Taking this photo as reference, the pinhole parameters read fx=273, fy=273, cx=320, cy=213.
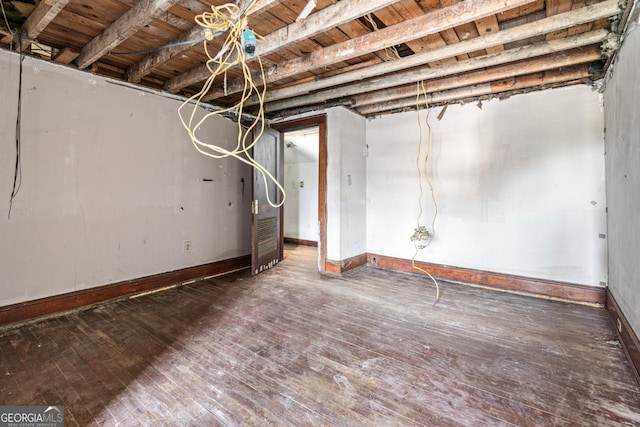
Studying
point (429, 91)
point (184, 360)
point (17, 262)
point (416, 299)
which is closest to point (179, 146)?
point (17, 262)

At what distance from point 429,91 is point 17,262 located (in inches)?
174

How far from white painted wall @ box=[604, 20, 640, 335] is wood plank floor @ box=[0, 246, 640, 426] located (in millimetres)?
431

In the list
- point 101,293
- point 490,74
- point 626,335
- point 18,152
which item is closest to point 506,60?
point 490,74

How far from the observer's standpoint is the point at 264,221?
157 inches

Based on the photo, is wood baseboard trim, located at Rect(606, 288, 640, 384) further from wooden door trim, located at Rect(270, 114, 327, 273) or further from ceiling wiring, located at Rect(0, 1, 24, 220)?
ceiling wiring, located at Rect(0, 1, 24, 220)

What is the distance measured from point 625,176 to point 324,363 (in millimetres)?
2565

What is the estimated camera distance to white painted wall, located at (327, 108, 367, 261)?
379 centimetres

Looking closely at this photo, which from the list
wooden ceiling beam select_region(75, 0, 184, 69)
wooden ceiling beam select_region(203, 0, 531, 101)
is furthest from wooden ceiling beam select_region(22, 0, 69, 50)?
wooden ceiling beam select_region(203, 0, 531, 101)

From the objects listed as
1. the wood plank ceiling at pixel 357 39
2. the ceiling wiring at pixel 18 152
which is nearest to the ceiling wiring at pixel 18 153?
the ceiling wiring at pixel 18 152

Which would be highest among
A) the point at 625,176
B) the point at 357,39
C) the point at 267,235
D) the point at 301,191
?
the point at 357,39

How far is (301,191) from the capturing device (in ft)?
20.6

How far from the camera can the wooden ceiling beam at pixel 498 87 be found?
2713 mm

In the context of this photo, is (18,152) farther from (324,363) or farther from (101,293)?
(324,363)

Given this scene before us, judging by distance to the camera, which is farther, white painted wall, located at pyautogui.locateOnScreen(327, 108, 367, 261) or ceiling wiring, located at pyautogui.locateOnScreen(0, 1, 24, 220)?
white painted wall, located at pyautogui.locateOnScreen(327, 108, 367, 261)
